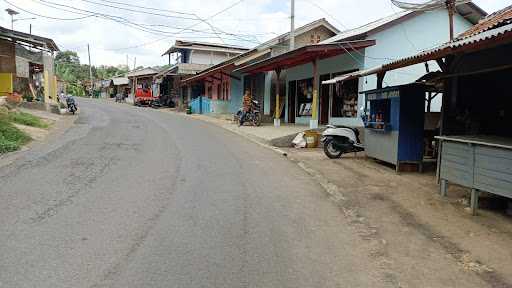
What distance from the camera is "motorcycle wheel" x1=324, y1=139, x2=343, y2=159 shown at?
13203 mm

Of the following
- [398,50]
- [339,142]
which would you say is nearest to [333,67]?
[398,50]

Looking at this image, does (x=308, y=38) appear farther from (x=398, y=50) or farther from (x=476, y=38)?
(x=476, y=38)

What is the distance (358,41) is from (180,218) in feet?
39.8

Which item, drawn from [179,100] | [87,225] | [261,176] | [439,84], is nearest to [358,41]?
[439,84]

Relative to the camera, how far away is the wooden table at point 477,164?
20.7ft

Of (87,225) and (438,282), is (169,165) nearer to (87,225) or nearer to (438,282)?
(87,225)

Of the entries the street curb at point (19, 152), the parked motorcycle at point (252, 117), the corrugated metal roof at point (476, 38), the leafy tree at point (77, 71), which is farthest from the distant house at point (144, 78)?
the corrugated metal roof at point (476, 38)

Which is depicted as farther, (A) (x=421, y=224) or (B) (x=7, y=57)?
(B) (x=7, y=57)

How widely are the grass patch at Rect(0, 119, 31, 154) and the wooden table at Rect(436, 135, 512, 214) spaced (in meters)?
10.6

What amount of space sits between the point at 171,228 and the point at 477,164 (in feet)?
15.2

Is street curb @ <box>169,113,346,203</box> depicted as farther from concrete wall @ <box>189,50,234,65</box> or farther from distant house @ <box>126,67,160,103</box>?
distant house @ <box>126,67,160,103</box>

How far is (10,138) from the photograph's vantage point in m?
13.2

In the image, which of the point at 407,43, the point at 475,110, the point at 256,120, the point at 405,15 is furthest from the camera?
the point at 256,120

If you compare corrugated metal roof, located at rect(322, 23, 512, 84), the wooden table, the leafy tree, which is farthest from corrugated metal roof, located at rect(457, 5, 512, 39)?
the leafy tree
